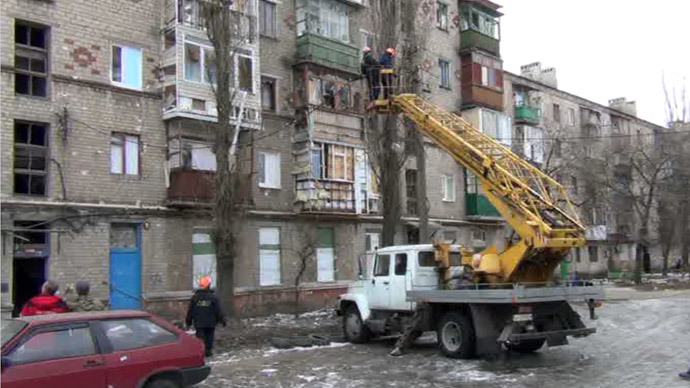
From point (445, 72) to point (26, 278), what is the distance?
21.9m

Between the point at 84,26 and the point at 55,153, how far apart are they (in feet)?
13.3

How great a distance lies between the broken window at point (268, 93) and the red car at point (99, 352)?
17.4 m

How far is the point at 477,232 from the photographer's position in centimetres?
3525

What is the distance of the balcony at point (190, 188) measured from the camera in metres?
22.0

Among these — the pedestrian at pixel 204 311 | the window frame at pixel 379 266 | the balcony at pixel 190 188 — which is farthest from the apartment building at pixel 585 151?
the pedestrian at pixel 204 311

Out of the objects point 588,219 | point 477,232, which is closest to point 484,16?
point 477,232

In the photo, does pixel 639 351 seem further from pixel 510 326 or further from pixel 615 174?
pixel 615 174

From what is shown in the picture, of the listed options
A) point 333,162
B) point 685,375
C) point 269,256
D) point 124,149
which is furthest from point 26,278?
point 685,375

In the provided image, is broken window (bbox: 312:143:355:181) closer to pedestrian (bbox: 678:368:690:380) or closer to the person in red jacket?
the person in red jacket

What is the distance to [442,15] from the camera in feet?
112

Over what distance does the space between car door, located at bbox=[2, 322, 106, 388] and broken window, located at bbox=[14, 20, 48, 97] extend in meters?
13.4

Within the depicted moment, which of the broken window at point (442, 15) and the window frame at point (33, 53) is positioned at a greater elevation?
the broken window at point (442, 15)

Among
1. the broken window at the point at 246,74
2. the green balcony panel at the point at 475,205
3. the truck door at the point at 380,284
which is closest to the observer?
the truck door at the point at 380,284

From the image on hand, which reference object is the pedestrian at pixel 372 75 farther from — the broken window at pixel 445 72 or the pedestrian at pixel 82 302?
the broken window at pixel 445 72
